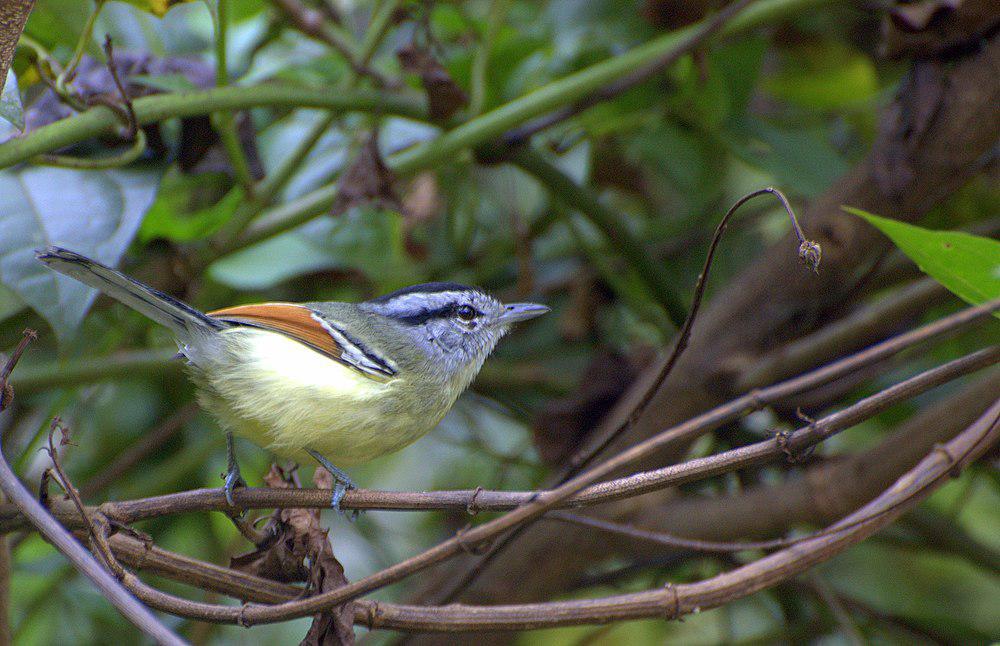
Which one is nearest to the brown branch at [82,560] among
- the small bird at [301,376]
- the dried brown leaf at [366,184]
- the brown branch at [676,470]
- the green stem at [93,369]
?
the brown branch at [676,470]

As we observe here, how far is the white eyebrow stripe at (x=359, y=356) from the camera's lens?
2293 millimetres

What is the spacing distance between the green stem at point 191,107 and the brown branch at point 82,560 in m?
0.71

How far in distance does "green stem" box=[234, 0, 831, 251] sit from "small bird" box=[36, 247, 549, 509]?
338 mm

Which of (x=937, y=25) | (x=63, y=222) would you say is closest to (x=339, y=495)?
(x=63, y=222)

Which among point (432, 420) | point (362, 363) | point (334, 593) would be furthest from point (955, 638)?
point (334, 593)

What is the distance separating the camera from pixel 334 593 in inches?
56.0

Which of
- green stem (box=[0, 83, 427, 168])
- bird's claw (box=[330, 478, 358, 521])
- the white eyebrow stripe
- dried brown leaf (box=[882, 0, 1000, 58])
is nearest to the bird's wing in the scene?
the white eyebrow stripe

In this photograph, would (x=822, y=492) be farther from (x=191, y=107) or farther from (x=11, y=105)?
(x=11, y=105)

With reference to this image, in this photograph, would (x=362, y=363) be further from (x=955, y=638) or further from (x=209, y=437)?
(x=955, y=638)

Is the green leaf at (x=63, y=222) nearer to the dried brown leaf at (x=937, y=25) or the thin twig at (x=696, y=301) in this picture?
the thin twig at (x=696, y=301)

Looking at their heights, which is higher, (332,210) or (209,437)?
(332,210)

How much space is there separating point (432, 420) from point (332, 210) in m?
0.63

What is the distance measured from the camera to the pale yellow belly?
209 cm

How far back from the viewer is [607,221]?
9.31ft
